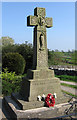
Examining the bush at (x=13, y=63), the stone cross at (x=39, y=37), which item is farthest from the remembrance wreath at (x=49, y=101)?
the bush at (x=13, y=63)

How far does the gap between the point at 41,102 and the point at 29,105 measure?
1.89 ft

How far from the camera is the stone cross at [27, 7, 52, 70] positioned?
6902mm

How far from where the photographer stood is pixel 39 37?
22.9ft

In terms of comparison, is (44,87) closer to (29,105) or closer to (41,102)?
(41,102)

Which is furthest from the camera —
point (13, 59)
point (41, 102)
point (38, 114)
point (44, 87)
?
point (13, 59)

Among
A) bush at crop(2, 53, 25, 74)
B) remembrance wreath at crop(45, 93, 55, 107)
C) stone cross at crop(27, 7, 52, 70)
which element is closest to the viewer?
remembrance wreath at crop(45, 93, 55, 107)

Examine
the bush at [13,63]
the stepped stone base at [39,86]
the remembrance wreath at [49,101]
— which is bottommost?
the remembrance wreath at [49,101]

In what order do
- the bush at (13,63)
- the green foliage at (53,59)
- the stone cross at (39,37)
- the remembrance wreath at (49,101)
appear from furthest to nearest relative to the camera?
the green foliage at (53,59) < the bush at (13,63) < the stone cross at (39,37) < the remembrance wreath at (49,101)

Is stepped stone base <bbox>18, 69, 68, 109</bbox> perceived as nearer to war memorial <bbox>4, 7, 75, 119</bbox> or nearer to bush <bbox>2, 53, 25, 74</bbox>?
war memorial <bbox>4, 7, 75, 119</bbox>

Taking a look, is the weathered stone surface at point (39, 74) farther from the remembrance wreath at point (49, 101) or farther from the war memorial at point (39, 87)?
the remembrance wreath at point (49, 101)

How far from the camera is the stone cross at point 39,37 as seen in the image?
22.6 ft

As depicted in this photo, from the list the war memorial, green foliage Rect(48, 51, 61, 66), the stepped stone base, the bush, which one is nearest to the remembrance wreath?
the war memorial

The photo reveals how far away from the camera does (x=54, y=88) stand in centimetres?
688

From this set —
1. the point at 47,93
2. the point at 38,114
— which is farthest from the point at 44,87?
the point at 38,114
